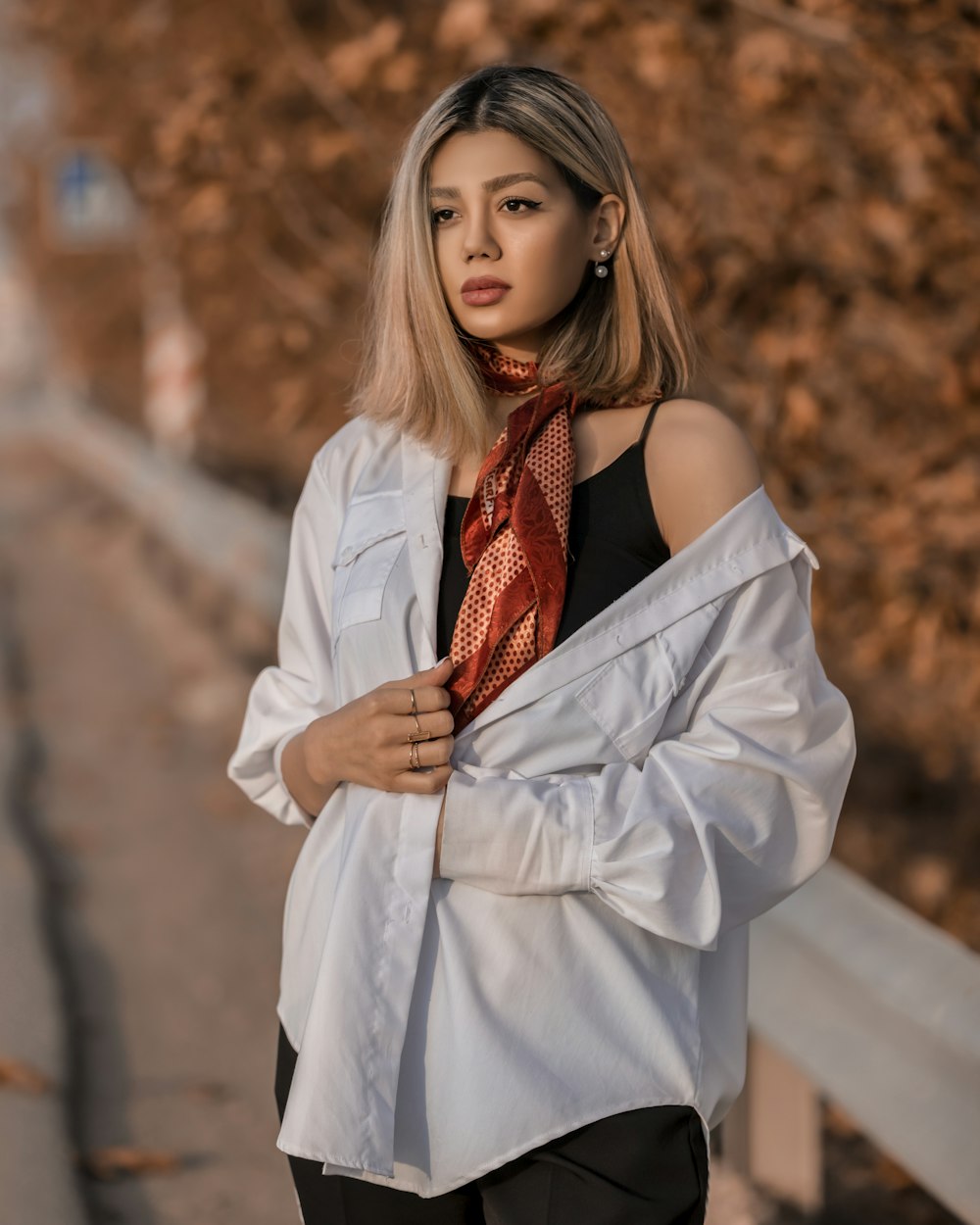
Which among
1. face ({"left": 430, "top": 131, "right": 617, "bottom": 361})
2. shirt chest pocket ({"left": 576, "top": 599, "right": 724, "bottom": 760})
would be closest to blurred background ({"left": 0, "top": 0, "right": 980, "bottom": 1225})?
shirt chest pocket ({"left": 576, "top": 599, "right": 724, "bottom": 760})

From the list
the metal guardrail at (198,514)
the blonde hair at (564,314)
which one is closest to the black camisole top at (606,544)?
the blonde hair at (564,314)

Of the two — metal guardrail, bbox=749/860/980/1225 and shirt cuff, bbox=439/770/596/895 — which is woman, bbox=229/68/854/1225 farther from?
metal guardrail, bbox=749/860/980/1225

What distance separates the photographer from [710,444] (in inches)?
84.3

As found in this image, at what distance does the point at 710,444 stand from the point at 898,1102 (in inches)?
53.3

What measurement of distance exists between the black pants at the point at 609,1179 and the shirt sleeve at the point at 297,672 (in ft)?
2.03

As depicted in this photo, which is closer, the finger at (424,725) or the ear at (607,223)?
the finger at (424,725)

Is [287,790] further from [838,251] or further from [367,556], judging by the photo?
[838,251]

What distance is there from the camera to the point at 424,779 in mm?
2084

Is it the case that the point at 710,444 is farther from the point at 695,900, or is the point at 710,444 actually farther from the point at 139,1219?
the point at 139,1219

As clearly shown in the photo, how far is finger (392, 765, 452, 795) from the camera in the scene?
6.84ft

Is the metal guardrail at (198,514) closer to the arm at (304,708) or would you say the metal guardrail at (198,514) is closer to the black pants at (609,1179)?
the arm at (304,708)

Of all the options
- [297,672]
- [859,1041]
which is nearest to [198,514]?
[859,1041]

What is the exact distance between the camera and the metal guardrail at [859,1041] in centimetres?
275

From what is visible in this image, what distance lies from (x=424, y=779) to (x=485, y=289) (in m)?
0.65
